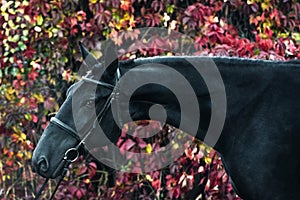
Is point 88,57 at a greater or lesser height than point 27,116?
greater

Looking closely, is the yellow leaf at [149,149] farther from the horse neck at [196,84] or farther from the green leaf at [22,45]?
the horse neck at [196,84]

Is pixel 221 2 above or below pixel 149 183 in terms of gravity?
above

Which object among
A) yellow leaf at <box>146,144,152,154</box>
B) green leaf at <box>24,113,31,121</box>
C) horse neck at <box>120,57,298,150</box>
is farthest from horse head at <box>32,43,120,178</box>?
green leaf at <box>24,113,31,121</box>

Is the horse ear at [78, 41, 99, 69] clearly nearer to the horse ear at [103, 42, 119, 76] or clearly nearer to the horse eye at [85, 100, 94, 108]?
the horse ear at [103, 42, 119, 76]

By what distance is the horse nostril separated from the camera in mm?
3453

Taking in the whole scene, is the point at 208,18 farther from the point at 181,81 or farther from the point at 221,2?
the point at 181,81

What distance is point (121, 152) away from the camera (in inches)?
232

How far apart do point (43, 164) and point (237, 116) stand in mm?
1125

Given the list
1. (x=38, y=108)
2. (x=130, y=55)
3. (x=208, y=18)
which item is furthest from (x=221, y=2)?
(x=38, y=108)

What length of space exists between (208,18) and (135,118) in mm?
2388

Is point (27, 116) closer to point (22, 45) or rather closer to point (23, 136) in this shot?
point (23, 136)

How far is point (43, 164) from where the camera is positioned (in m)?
3.46

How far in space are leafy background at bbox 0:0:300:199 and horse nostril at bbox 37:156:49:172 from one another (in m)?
2.27

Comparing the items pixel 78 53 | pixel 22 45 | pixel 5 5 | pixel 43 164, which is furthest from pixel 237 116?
pixel 5 5
